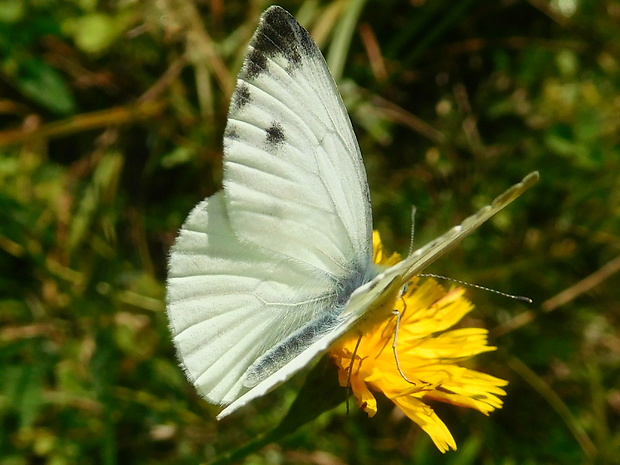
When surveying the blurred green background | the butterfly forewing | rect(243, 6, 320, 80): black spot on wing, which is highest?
rect(243, 6, 320, 80): black spot on wing

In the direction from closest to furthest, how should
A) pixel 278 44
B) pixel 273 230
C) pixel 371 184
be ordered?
pixel 278 44 < pixel 273 230 < pixel 371 184

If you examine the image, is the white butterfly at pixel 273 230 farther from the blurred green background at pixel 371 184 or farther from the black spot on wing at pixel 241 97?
the blurred green background at pixel 371 184

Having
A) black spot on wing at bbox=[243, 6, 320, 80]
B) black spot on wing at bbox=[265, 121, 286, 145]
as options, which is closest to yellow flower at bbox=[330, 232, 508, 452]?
black spot on wing at bbox=[265, 121, 286, 145]

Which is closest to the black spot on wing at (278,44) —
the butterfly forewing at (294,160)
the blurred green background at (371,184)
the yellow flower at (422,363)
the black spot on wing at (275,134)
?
the butterfly forewing at (294,160)

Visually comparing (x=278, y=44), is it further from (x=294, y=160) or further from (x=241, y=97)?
(x=294, y=160)

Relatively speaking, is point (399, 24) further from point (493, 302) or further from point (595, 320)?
point (595, 320)

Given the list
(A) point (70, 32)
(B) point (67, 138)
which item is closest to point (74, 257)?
(B) point (67, 138)

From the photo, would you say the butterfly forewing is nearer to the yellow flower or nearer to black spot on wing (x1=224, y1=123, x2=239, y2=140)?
black spot on wing (x1=224, y1=123, x2=239, y2=140)

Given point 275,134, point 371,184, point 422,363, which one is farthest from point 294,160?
point 371,184
